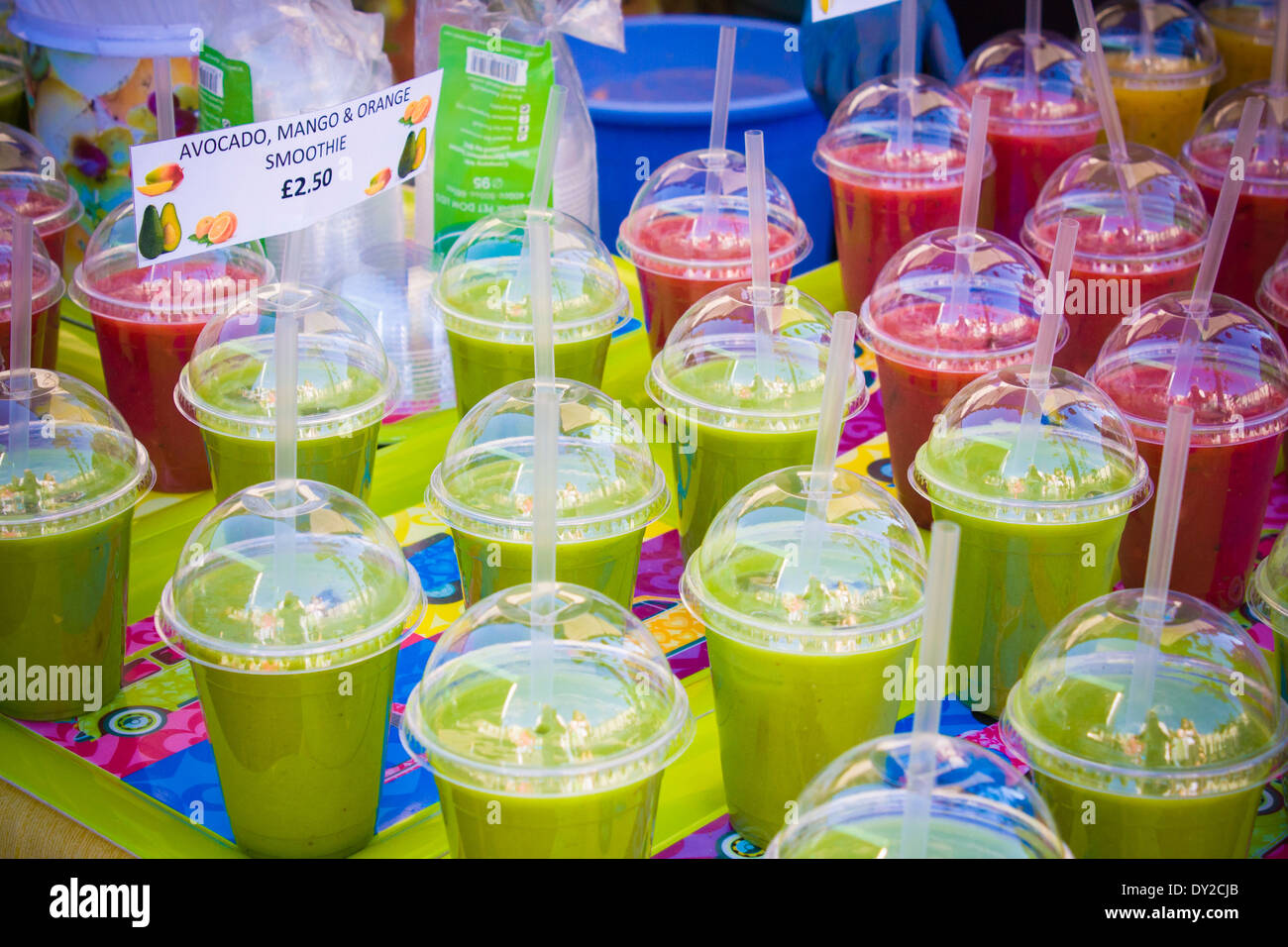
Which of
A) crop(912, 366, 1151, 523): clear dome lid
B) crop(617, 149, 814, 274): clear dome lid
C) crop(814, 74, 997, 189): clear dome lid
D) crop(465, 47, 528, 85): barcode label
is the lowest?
crop(912, 366, 1151, 523): clear dome lid

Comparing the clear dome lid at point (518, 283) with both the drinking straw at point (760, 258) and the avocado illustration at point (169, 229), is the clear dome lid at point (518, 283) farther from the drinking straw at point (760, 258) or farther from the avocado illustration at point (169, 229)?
the avocado illustration at point (169, 229)

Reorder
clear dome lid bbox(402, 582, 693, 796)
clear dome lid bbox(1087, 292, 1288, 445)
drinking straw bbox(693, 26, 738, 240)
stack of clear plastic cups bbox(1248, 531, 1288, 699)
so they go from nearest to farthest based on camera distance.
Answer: clear dome lid bbox(402, 582, 693, 796), stack of clear plastic cups bbox(1248, 531, 1288, 699), clear dome lid bbox(1087, 292, 1288, 445), drinking straw bbox(693, 26, 738, 240)

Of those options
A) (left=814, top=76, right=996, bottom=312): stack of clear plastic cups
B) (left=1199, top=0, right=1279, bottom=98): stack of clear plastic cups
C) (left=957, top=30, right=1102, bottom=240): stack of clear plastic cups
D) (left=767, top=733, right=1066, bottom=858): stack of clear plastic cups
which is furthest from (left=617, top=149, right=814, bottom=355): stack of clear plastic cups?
(left=1199, top=0, right=1279, bottom=98): stack of clear plastic cups

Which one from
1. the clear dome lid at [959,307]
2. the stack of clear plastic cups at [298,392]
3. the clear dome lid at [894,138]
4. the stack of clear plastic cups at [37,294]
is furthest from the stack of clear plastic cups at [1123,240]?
A: the stack of clear plastic cups at [37,294]

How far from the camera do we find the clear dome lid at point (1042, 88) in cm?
267

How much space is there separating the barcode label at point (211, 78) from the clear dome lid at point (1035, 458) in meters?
1.21

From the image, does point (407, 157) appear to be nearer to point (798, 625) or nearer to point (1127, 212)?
point (798, 625)

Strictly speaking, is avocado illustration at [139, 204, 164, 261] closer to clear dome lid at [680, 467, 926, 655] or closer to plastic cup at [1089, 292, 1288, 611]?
clear dome lid at [680, 467, 926, 655]

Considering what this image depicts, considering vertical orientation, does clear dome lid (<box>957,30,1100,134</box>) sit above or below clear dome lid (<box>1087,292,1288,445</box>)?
above

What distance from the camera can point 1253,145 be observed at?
96.2 inches

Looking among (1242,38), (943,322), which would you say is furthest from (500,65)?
(1242,38)

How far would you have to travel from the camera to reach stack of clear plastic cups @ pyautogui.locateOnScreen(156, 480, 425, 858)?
1466 millimetres

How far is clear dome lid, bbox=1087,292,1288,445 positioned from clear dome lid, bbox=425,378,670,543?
2.00ft
